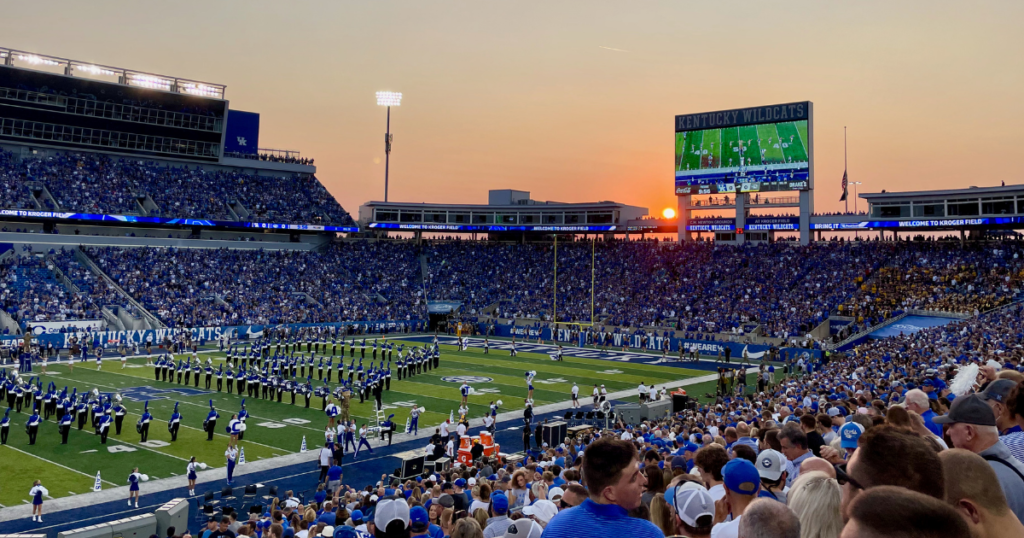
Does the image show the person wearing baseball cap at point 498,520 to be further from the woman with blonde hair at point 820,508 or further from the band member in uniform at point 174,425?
the band member in uniform at point 174,425

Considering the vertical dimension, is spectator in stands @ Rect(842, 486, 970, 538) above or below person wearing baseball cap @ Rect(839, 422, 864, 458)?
above

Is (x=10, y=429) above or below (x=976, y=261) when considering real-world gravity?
below

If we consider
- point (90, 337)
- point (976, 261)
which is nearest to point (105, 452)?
point (90, 337)

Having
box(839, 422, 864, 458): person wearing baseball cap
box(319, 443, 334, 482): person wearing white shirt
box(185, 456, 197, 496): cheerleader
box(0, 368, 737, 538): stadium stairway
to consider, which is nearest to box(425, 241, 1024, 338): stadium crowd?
box(0, 368, 737, 538): stadium stairway

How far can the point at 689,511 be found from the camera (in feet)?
11.5

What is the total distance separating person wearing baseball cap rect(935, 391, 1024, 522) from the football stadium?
2cm

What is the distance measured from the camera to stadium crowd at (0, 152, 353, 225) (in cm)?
4591

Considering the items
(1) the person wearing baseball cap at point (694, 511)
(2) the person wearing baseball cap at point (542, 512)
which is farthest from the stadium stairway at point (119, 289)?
(1) the person wearing baseball cap at point (694, 511)

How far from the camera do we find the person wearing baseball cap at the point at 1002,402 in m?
4.13

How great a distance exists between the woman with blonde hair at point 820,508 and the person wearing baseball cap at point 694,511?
0.45 metres

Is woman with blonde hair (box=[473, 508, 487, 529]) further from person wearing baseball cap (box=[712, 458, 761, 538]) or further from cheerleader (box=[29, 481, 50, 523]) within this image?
cheerleader (box=[29, 481, 50, 523])

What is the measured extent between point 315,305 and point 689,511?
47.1m

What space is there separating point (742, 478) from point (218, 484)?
14176 millimetres

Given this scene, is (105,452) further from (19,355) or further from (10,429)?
(19,355)
